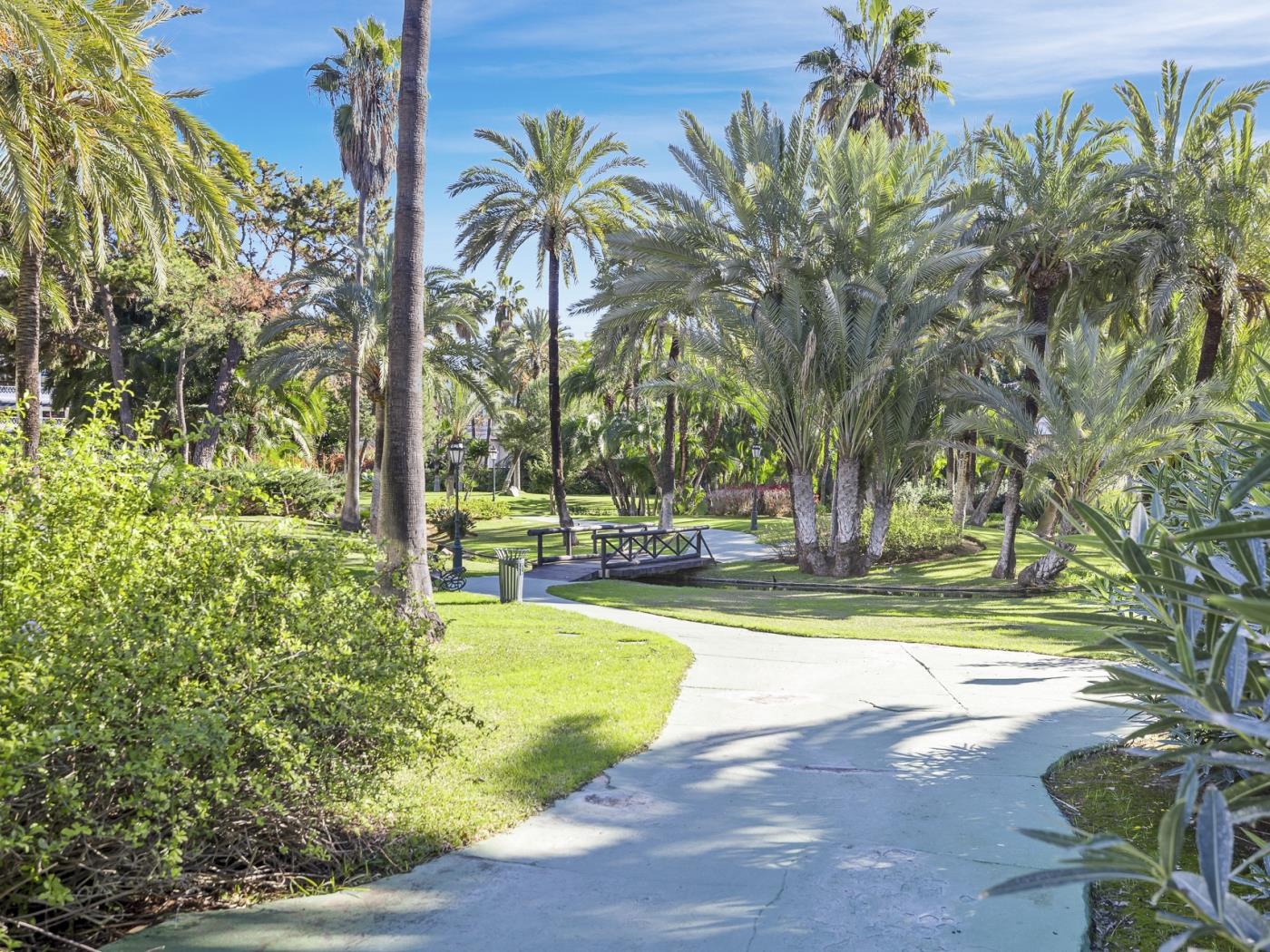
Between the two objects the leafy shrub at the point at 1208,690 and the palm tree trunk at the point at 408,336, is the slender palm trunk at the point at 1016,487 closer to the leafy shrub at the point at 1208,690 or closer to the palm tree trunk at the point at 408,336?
the palm tree trunk at the point at 408,336

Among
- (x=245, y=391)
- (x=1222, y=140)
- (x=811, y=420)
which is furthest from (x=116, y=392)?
(x=245, y=391)

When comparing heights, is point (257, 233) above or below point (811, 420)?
above

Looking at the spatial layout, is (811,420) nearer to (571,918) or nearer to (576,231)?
(576,231)

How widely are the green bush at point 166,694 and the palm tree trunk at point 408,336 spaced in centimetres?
402

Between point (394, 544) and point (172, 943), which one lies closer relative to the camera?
point (172, 943)

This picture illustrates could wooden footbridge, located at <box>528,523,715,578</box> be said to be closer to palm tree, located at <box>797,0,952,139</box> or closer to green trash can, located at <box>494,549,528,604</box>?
green trash can, located at <box>494,549,528,604</box>

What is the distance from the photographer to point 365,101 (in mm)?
30141

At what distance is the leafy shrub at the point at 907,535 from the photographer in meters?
22.9

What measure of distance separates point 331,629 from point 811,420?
55.3 ft

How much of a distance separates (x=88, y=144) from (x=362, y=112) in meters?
20.0

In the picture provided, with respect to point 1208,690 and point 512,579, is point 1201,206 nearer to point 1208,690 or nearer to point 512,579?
point 512,579

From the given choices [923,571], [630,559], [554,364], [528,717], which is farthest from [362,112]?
[528,717]

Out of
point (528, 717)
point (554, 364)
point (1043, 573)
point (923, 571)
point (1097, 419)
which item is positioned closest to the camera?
point (528, 717)

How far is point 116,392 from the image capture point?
16.6ft
